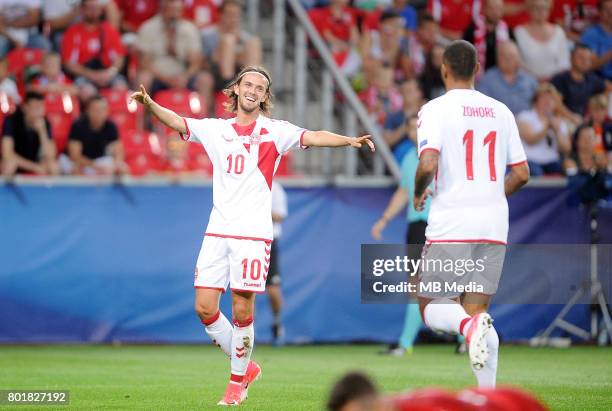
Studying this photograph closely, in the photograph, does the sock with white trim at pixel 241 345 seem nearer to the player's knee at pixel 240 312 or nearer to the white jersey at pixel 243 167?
the player's knee at pixel 240 312

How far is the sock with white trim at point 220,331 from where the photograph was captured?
31.1 feet

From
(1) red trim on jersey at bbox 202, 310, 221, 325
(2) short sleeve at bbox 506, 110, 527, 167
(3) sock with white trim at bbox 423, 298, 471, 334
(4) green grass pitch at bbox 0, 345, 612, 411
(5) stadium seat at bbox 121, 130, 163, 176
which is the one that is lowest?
(4) green grass pitch at bbox 0, 345, 612, 411

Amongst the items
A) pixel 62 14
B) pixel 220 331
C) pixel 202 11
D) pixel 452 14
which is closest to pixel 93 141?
pixel 62 14

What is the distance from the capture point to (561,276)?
16359 millimetres

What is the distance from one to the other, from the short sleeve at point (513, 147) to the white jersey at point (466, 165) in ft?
0.29

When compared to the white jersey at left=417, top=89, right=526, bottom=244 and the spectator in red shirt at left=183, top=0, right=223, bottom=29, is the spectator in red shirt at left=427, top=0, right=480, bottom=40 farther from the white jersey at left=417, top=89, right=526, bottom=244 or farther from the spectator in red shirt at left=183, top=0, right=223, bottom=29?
the white jersey at left=417, top=89, right=526, bottom=244

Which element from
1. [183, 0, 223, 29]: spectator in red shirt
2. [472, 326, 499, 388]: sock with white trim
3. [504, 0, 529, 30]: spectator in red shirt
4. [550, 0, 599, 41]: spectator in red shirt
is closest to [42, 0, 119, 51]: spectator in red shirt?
[183, 0, 223, 29]: spectator in red shirt

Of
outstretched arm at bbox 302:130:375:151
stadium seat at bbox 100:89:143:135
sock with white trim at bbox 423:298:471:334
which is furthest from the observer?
stadium seat at bbox 100:89:143:135

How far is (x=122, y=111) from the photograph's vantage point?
58.9 feet

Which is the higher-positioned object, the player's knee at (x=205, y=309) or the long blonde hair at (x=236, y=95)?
the long blonde hair at (x=236, y=95)

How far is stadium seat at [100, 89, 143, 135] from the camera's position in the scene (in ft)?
58.7

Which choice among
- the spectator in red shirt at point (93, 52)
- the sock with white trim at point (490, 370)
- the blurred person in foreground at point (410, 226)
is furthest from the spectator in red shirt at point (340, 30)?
the sock with white trim at point (490, 370)

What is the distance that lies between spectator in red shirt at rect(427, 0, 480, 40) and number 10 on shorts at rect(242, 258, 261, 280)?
11.4 m

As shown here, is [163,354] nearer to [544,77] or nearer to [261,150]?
[261,150]
